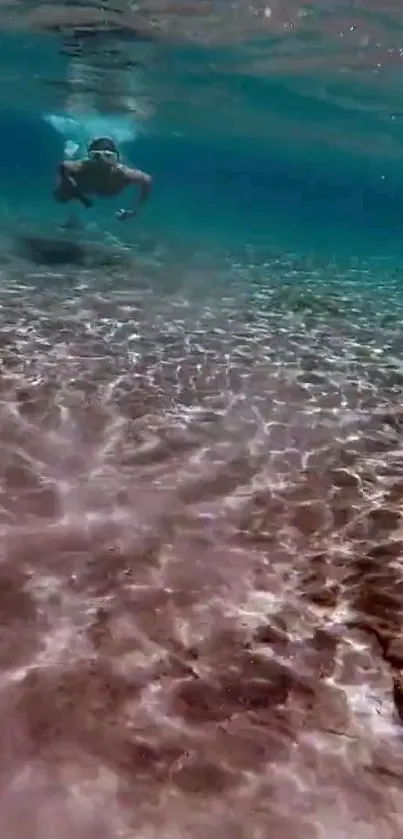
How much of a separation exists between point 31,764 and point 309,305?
43.2 ft

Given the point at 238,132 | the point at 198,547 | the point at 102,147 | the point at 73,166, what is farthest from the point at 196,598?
the point at 238,132

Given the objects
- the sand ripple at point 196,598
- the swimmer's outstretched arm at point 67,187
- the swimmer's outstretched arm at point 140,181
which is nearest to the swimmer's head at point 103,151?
the swimmer's outstretched arm at point 140,181

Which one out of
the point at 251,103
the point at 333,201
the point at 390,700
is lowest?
the point at 333,201

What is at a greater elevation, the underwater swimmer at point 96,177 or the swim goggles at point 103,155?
the swim goggles at point 103,155

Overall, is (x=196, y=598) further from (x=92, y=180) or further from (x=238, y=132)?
(x=238, y=132)

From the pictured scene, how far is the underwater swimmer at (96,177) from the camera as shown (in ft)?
53.6

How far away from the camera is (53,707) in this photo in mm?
3768

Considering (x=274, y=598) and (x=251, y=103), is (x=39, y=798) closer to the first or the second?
(x=274, y=598)

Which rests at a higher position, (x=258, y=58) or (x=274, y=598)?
(x=258, y=58)

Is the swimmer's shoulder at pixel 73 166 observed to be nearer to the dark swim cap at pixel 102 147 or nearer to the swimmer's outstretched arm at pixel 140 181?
the dark swim cap at pixel 102 147

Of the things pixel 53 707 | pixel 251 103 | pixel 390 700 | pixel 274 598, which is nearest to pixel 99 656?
pixel 53 707

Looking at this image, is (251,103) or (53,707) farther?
(251,103)

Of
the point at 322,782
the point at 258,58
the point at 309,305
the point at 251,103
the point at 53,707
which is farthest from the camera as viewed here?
the point at 251,103

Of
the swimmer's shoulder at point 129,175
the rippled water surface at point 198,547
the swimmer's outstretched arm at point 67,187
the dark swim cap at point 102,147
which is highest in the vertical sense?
the dark swim cap at point 102,147
